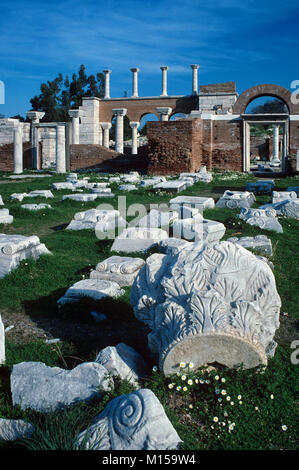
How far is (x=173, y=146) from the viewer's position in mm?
19438

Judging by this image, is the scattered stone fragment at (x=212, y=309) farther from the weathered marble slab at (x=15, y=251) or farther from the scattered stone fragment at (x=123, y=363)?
the weathered marble slab at (x=15, y=251)

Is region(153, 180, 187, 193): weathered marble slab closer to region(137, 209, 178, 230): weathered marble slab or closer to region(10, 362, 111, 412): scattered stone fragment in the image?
region(137, 209, 178, 230): weathered marble slab

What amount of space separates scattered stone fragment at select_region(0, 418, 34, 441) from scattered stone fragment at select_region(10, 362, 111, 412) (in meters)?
0.23

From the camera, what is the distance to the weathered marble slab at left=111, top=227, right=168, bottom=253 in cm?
717

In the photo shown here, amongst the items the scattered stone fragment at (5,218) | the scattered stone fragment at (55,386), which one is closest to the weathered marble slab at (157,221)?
the scattered stone fragment at (5,218)

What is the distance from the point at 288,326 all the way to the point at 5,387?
115 inches

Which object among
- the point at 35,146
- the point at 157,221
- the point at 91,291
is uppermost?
the point at 35,146

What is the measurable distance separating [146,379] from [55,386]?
27.2 inches

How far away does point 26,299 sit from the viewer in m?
5.43

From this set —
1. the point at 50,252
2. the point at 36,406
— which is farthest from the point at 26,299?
the point at 36,406

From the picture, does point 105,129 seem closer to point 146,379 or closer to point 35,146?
point 35,146

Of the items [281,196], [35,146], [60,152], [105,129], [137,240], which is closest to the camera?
[137,240]

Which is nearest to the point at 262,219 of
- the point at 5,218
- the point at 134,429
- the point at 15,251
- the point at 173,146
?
the point at 15,251
